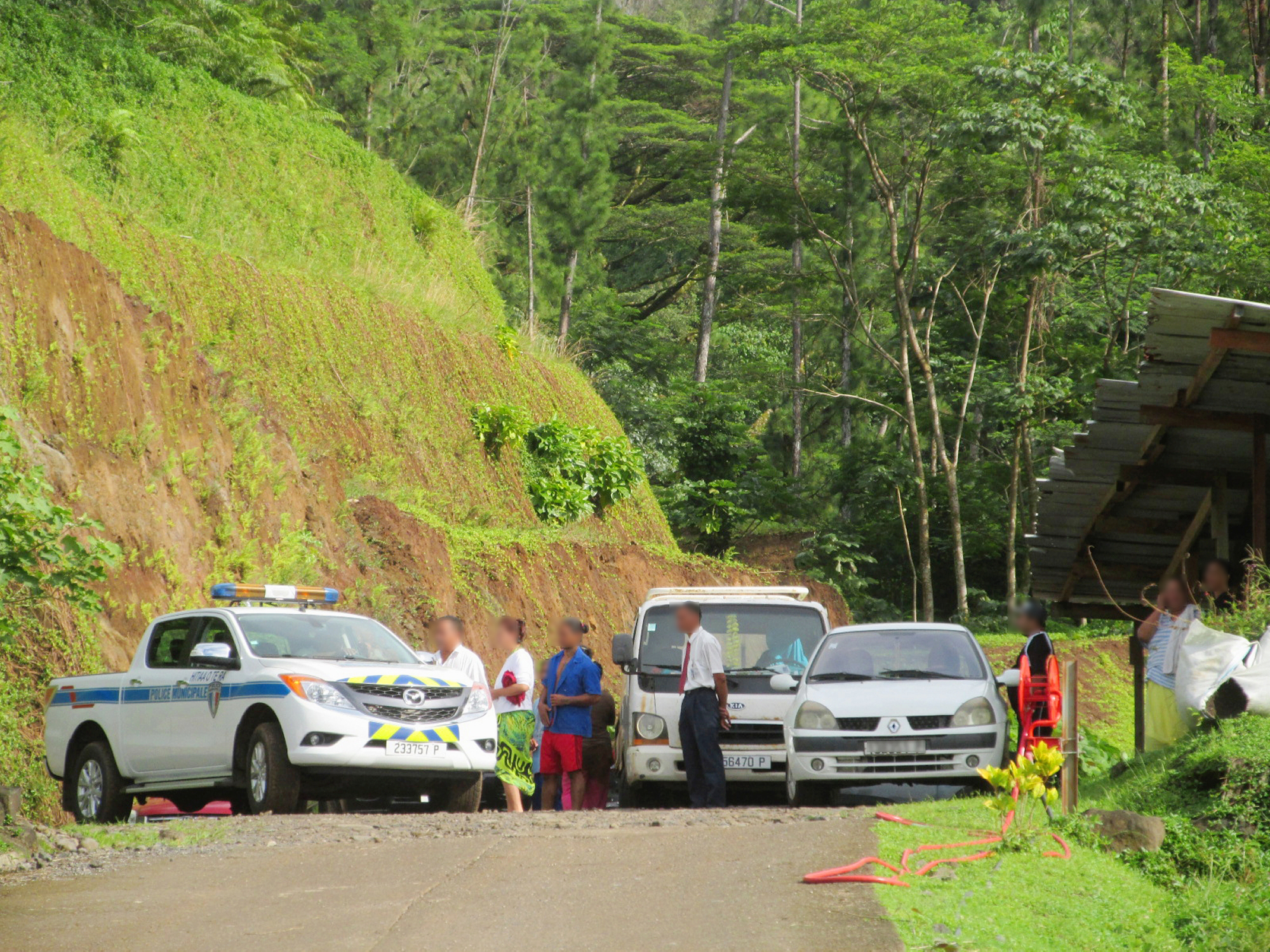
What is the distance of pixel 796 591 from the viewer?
14719mm

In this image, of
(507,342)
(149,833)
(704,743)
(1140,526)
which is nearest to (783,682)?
(704,743)

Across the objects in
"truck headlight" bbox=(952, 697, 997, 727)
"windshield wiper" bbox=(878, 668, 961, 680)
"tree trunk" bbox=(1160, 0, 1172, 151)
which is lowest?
"truck headlight" bbox=(952, 697, 997, 727)

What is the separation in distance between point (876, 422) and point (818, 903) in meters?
39.4

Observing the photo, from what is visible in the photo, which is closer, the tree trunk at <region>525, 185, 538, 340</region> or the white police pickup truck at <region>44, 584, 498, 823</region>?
the white police pickup truck at <region>44, 584, 498, 823</region>

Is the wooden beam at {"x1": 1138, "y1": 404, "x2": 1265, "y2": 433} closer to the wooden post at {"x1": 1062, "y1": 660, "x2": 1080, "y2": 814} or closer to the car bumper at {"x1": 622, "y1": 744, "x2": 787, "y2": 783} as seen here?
the wooden post at {"x1": 1062, "y1": 660, "x2": 1080, "y2": 814}

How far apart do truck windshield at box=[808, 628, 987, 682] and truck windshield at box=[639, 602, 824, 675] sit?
145 centimetres

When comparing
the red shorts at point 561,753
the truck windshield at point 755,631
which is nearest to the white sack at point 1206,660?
the truck windshield at point 755,631

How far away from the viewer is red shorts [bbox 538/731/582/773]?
476 inches

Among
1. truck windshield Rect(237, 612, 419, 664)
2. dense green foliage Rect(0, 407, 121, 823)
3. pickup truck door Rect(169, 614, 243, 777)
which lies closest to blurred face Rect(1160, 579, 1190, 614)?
truck windshield Rect(237, 612, 419, 664)

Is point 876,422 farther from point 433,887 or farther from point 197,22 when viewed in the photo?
point 433,887

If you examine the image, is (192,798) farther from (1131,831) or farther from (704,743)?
(1131,831)

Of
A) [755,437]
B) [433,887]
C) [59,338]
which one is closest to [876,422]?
[755,437]

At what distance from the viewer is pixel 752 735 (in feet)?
42.7

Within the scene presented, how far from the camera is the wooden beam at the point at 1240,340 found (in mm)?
9180
